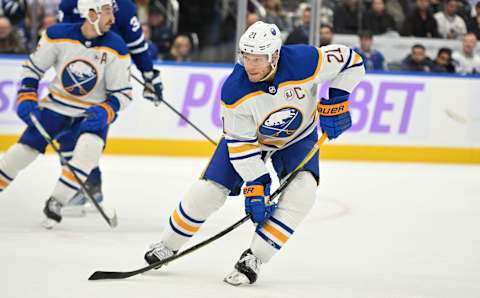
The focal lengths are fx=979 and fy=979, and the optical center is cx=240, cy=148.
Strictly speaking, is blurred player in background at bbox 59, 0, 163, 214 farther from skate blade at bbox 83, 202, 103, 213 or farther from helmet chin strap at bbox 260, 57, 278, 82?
helmet chin strap at bbox 260, 57, 278, 82

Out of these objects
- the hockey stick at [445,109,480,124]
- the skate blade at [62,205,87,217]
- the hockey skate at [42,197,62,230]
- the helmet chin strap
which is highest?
the helmet chin strap

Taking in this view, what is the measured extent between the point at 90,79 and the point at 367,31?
400 centimetres

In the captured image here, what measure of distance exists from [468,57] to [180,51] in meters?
2.51

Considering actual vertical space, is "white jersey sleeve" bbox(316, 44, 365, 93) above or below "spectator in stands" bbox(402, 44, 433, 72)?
above

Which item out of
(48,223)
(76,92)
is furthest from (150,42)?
(48,223)

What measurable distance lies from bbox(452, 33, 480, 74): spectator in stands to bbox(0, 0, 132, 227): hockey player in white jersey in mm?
4338

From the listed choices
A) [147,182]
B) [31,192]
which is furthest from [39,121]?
[147,182]

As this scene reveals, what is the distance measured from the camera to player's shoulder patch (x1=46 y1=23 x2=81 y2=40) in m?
4.76

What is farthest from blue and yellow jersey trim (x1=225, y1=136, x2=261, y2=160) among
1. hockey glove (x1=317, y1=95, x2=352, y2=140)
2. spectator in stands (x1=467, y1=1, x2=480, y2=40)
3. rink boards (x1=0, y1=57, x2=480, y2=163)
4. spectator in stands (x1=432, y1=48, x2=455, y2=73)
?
spectator in stands (x1=467, y1=1, x2=480, y2=40)

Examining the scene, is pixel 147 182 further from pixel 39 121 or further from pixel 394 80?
pixel 394 80

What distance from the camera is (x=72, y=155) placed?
16.5ft

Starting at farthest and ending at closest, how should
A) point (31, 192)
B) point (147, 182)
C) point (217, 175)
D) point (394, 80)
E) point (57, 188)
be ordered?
point (394, 80) → point (147, 182) → point (31, 192) → point (57, 188) → point (217, 175)

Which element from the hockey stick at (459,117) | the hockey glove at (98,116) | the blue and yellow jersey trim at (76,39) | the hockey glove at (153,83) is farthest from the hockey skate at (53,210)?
the hockey stick at (459,117)

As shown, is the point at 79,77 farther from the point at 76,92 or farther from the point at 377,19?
the point at 377,19
